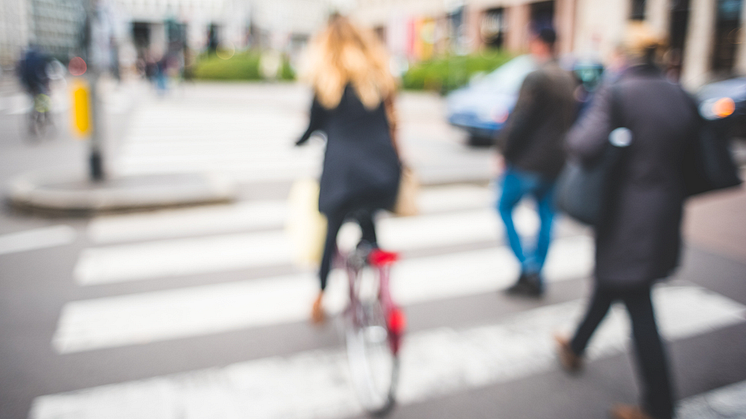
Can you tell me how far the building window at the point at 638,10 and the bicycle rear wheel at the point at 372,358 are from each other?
93.5 ft

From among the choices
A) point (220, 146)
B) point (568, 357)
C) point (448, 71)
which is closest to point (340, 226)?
point (568, 357)

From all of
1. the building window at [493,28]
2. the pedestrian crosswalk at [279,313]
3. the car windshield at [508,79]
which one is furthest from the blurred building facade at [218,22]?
the pedestrian crosswalk at [279,313]

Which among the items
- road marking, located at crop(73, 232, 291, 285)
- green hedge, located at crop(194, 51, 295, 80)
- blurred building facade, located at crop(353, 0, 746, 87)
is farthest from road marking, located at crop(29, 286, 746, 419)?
green hedge, located at crop(194, 51, 295, 80)

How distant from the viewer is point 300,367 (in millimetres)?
3318

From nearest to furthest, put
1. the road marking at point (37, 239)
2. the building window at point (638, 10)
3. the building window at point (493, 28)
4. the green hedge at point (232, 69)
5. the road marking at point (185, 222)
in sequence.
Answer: the road marking at point (37, 239) → the road marking at point (185, 222) → the building window at point (638, 10) → the green hedge at point (232, 69) → the building window at point (493, 28)

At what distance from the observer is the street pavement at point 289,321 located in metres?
3.01

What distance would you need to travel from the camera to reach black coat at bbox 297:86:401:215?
2963mm

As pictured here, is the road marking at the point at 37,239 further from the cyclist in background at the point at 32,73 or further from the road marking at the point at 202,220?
the cyclist in background at the point at 32,73

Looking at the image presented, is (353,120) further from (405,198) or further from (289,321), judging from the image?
(289,321)

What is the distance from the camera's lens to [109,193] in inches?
257

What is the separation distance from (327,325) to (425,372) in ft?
2.87

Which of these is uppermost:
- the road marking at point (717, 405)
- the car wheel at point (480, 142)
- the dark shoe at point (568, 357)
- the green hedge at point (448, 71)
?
the green hedge at point (448, 71)

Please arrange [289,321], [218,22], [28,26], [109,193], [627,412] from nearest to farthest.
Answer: [627,412] < [289,321] < [109,193] < [28,26] < [218,22]

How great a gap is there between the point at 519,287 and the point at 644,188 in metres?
1.91
